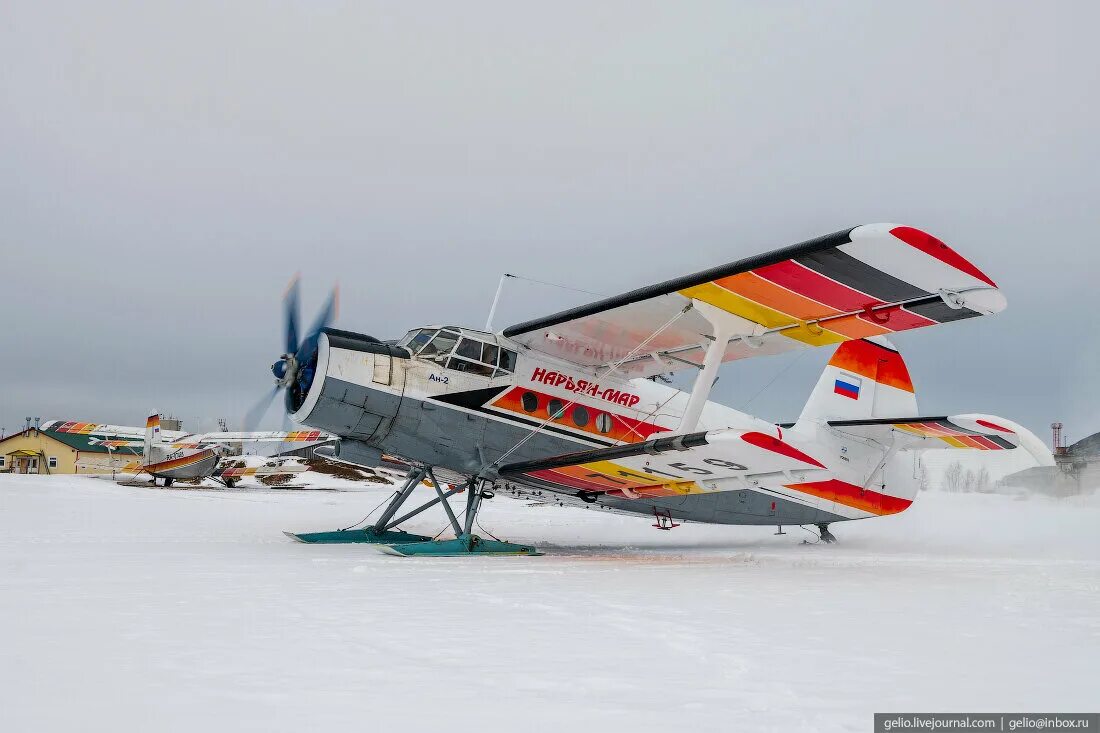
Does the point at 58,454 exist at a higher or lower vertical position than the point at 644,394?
lower

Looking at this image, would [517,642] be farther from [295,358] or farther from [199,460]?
[199,460]

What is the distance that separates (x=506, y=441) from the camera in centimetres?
1112

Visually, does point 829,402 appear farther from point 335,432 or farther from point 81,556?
A: point 81,556

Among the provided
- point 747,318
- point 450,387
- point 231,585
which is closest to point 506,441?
point 450,387

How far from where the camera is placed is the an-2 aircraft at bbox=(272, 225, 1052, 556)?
8.39 metres

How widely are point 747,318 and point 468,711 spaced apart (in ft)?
25.5

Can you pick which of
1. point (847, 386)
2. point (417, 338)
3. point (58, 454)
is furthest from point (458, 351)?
point (58, 454)

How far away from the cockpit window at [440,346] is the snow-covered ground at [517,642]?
299cm

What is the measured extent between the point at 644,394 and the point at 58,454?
69171 millimetres

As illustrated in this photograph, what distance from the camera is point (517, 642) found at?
4168mm

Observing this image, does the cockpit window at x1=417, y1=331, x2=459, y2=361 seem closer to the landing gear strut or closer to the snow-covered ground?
the landing gear strut

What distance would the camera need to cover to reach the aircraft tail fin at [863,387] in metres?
14.3

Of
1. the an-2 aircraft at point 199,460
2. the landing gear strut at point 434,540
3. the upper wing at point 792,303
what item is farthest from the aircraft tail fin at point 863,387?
the an-2 aircraft at point 199,460

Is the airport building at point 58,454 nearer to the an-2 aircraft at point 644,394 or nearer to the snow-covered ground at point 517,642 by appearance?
the an-2 aircraft at point 644,394
